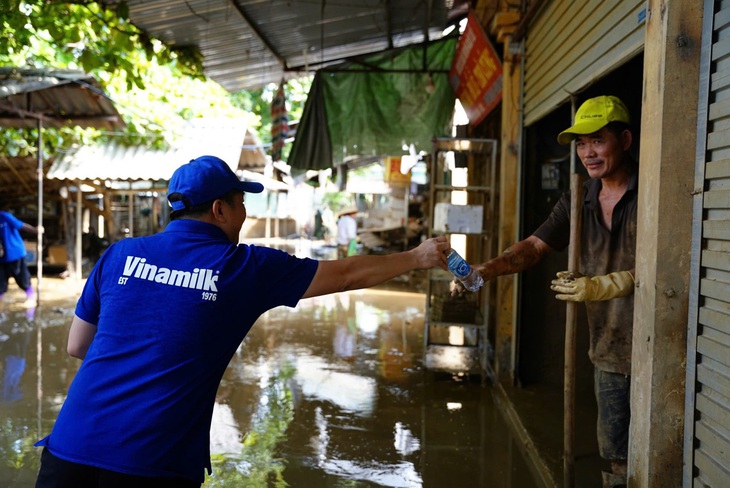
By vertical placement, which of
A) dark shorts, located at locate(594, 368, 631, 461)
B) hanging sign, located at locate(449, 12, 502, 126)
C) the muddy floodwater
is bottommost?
the muddy floodwater

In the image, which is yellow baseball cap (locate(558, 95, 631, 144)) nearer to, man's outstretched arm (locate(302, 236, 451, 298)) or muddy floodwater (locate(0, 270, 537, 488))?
man's outstretched arm (locate(302, 236, 451, 298))

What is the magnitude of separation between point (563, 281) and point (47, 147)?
15394 millimetres

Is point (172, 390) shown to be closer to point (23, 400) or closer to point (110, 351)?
point (110, 351)

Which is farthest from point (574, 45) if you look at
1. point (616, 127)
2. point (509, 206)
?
point (509, 206)

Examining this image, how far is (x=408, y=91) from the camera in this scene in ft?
30.9

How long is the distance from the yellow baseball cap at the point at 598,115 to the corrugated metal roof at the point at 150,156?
476 inches

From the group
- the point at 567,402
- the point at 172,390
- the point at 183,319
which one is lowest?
the point at 567,402

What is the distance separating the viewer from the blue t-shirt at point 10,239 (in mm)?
11023

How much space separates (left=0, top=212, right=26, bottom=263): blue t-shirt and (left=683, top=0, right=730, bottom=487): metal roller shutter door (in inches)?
441

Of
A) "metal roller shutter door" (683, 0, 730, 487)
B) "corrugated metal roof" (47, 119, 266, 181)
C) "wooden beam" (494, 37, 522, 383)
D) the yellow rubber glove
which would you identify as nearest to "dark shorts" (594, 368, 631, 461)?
the yellow rubber glove

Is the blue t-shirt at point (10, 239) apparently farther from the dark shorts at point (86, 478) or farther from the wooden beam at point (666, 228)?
the wooden beam at point (666, 228)

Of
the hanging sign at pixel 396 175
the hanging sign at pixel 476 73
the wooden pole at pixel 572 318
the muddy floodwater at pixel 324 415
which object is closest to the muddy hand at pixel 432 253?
the wooden pole at pixel 572 318

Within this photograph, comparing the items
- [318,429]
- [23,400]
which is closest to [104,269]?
[318,429]

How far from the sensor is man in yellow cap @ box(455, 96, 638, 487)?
3314 millimetres
